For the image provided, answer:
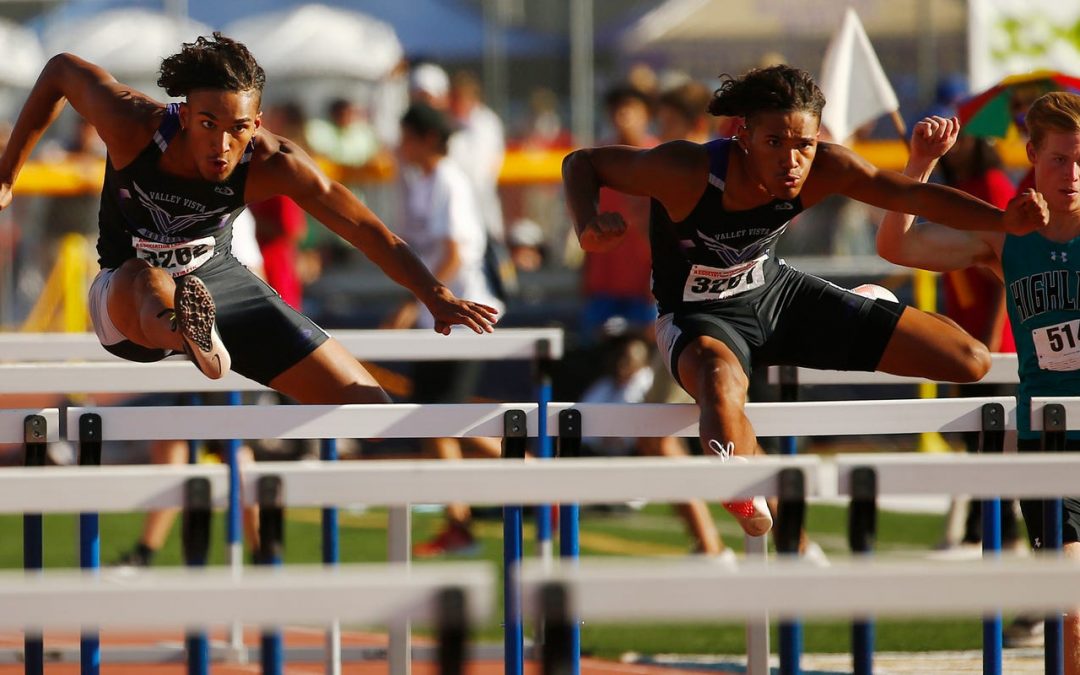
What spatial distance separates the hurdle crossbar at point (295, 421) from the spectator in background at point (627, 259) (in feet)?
15.6

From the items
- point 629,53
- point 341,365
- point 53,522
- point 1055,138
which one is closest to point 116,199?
point 341,365

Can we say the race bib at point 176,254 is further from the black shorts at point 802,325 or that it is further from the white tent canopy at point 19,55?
the white tent canopy at point 19,55

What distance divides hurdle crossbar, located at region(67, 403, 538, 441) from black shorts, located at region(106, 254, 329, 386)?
101cm

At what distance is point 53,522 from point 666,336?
6.05 meters

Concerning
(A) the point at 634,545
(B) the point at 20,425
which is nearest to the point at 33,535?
(B) the point at 20,425

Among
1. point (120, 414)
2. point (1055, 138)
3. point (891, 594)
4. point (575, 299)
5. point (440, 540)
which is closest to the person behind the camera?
point (891, 594)

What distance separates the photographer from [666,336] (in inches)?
197

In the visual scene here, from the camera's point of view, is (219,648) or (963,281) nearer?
(219,648)

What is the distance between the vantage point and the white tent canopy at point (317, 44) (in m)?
15.6

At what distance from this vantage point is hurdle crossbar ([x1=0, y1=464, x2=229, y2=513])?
9.34 ft

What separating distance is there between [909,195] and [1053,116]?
1.53 feet

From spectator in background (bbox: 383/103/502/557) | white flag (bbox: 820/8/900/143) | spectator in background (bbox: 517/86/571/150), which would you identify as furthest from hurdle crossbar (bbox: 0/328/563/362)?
spectator in background (bbox: 517/86/571/150)

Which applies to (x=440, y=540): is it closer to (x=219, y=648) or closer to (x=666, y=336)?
(x=219, y=648)

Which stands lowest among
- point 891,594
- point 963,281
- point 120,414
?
point 891,594
